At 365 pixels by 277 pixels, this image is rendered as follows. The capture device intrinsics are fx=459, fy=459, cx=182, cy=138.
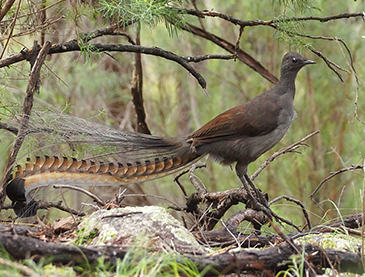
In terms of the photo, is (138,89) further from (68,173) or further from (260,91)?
(260,91)

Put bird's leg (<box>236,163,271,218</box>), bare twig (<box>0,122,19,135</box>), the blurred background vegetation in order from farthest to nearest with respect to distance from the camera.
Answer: the blurred background vegetation < bird's leg (<box>236,163,271,218</box>) < bare twig (<box>0,122,19,135</box>)

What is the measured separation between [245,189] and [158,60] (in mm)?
5033

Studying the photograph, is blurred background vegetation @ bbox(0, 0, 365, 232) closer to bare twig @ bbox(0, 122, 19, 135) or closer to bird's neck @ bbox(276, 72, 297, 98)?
bird's neck @ bbox(276, 72, 297, 98)

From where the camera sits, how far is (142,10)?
130 inches

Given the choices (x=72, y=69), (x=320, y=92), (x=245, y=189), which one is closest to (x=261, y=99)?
(x=245, y=189)

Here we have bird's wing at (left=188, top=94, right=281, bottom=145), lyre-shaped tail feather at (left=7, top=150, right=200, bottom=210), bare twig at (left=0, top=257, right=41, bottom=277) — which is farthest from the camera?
bird's wing at (left=188, top=94, right=281, bottom=145)

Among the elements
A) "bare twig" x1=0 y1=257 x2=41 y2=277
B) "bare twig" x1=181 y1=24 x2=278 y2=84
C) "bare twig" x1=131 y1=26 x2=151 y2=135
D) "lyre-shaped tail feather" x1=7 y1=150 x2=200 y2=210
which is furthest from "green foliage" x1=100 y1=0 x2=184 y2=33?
"bare twig" x1=0 y1=257 x2=41 y2=277

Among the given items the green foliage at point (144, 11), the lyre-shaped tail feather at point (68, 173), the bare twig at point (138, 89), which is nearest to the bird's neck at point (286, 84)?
the green foliage at point (144, 11)

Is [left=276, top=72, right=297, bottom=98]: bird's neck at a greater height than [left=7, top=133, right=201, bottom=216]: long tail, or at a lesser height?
greater

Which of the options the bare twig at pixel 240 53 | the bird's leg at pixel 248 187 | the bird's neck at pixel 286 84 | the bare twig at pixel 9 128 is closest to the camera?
the bare twig at pixel 9 128

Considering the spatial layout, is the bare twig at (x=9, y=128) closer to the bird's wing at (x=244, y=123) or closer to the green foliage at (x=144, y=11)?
the green foliage at (x=144, y=11)

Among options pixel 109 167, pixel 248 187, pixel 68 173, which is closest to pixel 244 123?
pixel 248 187

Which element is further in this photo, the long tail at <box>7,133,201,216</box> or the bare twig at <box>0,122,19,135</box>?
the bare twig at <box>0,122,19,135</box>

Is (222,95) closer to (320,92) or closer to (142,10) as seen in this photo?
(320,92)
